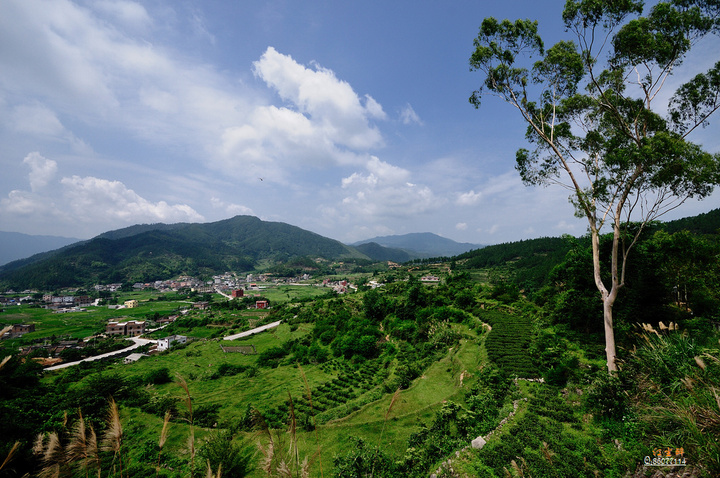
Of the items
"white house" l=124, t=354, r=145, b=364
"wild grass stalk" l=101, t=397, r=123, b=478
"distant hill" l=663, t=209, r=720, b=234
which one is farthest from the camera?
"distant hill" l=663, t=209, r=720, b=234

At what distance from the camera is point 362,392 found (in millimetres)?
20781

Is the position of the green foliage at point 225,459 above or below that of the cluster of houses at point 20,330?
above

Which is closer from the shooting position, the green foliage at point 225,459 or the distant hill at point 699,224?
the green foliage at point 225,459

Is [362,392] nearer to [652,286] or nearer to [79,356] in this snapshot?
[652,286]

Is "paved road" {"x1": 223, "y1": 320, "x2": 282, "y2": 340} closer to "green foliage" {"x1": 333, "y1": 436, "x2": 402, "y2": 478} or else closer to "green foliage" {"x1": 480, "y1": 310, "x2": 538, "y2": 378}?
"green foliage" {"x1": 480, "y1": 310, "x2": 538, "y2": 378}

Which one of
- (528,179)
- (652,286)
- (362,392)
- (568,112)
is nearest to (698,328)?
(652,286)

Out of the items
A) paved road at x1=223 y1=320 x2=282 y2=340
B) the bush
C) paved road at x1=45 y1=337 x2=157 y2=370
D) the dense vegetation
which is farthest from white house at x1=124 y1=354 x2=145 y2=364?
the bush

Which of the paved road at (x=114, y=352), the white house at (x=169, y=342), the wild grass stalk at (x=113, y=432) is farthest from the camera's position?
the white house at (x=169, y=342)

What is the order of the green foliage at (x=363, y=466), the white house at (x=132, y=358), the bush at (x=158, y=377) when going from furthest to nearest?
the white house at (x=132, y=358) < the bush at (x=158, y=377) < the green foliage at (x=363, y=466)

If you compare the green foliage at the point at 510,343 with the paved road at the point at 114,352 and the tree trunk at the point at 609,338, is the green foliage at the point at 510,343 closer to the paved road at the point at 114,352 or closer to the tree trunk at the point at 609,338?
the tree trunk at the point at 609,338

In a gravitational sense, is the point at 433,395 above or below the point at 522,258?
below

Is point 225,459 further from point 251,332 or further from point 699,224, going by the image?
point 699,224

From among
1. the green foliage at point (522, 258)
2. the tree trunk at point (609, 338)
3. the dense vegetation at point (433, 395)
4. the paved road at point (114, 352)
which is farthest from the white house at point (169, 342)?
the green foliage at point (522, 258)

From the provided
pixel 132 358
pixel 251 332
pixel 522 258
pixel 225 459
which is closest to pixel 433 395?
pixel 225 459
